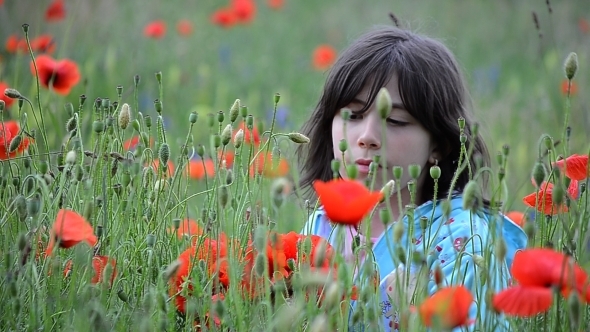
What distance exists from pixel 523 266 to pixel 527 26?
17.0 feet

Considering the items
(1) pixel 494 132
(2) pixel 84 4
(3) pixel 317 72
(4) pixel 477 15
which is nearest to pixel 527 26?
(4) pixel 477 15

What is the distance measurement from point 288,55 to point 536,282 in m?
4.23

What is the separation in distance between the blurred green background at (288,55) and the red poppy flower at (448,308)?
1.42 m

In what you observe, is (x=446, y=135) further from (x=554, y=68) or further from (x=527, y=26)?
(x=527, y=26)

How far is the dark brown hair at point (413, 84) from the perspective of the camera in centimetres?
171

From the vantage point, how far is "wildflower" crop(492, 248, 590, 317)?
2.77ft

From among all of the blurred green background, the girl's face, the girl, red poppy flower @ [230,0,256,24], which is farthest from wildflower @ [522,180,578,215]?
red poppy flower @ [230,0,256,24]

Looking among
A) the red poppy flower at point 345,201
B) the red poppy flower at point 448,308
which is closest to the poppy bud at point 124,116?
the red poppy flower at point 345,201

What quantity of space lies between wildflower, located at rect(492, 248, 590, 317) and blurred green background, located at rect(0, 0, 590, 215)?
53.6 inches

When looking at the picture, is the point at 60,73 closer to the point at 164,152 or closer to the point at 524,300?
the point at 164,152

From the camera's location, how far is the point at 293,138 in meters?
1.19

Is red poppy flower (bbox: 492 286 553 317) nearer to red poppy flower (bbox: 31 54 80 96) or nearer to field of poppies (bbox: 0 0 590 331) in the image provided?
field of poppies (bbox: 0 0 590 331)

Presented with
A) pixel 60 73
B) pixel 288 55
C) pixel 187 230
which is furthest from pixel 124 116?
pixel 288 55

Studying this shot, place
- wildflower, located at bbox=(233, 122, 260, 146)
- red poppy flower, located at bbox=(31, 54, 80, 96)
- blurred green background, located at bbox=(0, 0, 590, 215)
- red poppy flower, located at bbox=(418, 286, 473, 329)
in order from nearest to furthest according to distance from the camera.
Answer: red poppy flower, located at bbox=(418, 286, 473, 329) < wildflower, located at bbox=(233, 122, 260, 146) < red poppy flower, located at bbox=(31, 54, 80, 96) < blurred green background, located at bbox=(0, 0, 590, 215)
